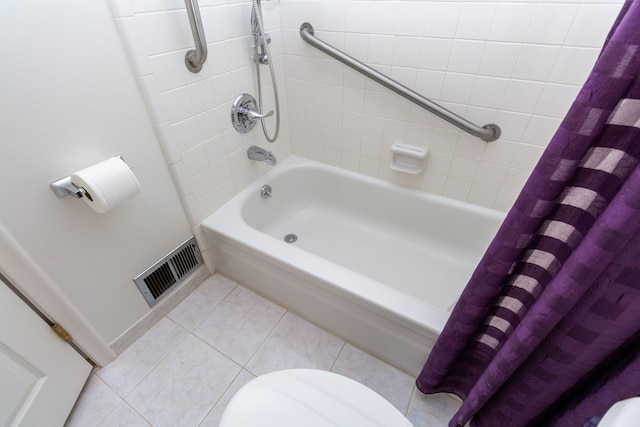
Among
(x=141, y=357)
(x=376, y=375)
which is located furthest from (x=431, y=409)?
(x=141, y=357)

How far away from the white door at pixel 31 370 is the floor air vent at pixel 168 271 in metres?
0.29

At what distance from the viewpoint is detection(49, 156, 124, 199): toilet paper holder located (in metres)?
0.81

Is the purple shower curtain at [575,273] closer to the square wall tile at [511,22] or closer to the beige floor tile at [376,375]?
the beige floor tile at [376,375]

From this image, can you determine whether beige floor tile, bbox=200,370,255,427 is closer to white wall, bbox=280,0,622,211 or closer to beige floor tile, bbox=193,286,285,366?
beige floor tile, bbox=193,286,285,366

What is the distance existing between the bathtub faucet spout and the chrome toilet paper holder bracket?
2.40ft

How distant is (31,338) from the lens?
0.87 m

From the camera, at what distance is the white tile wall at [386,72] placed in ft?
3.04

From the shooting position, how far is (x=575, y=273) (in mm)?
467

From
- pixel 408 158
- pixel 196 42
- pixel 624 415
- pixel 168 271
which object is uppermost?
pixel 196 42

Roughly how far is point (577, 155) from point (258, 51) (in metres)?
1.20

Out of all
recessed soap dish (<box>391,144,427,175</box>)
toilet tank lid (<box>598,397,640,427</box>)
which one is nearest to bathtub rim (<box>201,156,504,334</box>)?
recessed soap dish (<box>391,144,427,175</box>)

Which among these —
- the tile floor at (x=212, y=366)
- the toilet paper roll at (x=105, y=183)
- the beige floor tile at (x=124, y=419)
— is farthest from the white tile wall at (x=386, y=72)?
the beige floor tile at (x=124, y=419)

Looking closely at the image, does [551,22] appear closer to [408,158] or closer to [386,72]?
[386,72]

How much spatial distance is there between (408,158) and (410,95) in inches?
12.3
